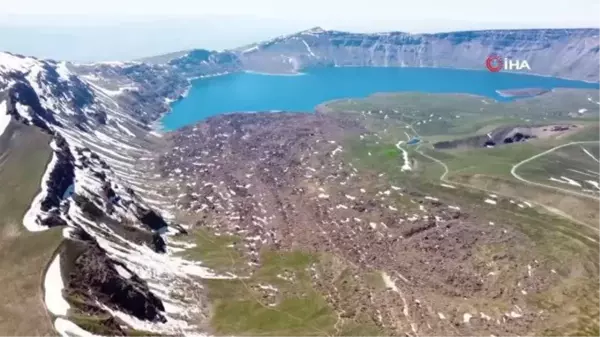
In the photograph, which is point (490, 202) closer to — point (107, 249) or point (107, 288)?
point (107, 249)

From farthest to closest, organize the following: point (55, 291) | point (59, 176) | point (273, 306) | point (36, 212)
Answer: point (59, 176) → point (36, 212) → point (273, 306) → point (55, 291)

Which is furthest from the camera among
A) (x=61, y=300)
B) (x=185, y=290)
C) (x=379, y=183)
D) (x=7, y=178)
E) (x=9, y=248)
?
(x=379, y=183)

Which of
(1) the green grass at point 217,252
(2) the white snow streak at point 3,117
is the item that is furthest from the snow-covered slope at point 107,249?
(1) the green grass at point 217,252

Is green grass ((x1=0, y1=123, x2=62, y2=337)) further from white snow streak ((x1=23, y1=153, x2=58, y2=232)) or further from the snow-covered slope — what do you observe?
the snow-covered slope

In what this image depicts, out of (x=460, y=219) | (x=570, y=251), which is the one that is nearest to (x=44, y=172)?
(x=460, y=219)

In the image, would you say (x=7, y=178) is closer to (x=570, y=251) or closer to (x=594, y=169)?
(x=570, y=251)

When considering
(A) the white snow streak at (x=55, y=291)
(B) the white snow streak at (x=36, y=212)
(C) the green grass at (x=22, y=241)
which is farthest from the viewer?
(B) the white snow streak at (x=36, y=212)

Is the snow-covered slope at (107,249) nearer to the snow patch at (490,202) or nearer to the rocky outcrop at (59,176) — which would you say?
the rocky outcrop at (59,176)

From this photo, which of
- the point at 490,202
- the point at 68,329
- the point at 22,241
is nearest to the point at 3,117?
the point at 22,241
